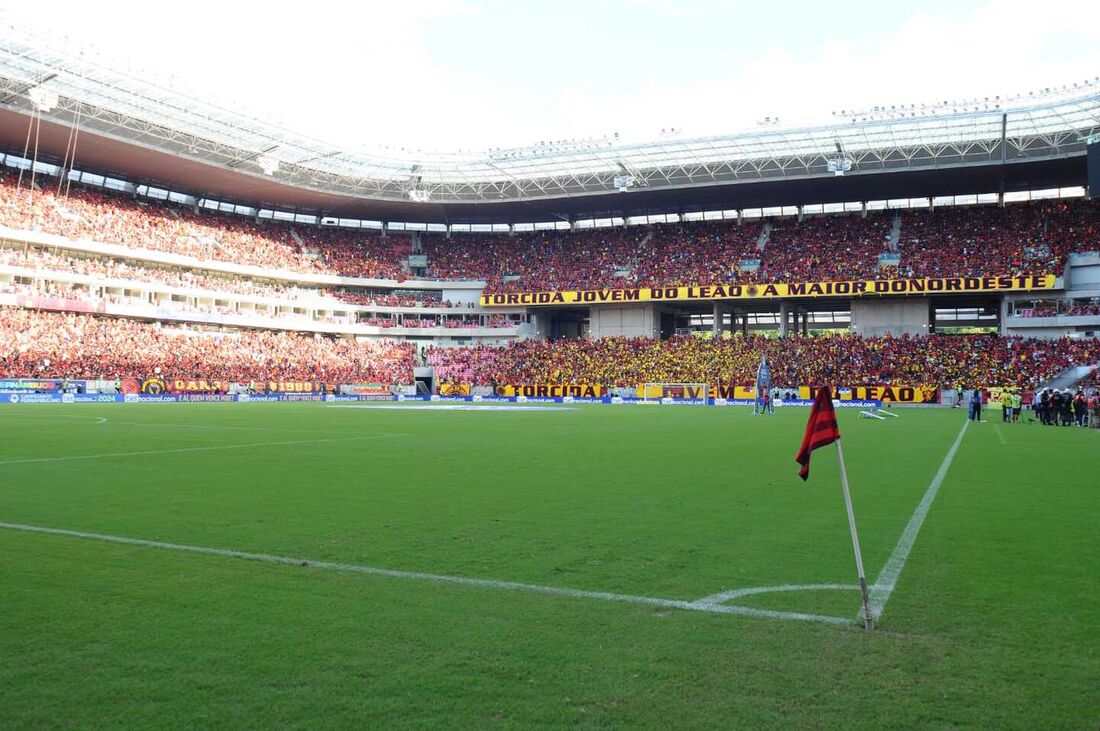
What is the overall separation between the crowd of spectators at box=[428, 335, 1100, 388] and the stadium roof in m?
12.2

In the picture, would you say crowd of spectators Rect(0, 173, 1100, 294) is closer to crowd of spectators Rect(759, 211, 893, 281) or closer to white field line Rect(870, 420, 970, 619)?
crowd of spectators Rect(759, 211, 893, 281)

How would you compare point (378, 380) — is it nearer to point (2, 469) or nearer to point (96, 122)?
point (96, 122)

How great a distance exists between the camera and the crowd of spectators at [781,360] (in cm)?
5538

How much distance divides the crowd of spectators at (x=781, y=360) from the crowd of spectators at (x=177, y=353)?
22.3ft

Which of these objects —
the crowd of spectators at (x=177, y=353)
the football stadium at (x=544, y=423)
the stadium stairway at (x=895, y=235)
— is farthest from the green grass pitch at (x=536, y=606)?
the stadium stairway at (x=895, y=235)

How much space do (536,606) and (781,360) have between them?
59548mm

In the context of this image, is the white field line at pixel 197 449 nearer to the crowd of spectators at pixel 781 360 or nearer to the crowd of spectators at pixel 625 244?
the crowd of spectators at pixel 781 360

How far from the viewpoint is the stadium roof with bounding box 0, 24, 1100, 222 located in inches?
2028

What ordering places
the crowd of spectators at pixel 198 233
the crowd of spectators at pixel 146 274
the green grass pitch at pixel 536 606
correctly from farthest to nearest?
1. the crowd of spectators at pixel 198 233
2. the crowd of spectators at pixel 146 274
3. the green grass pitch at pixel 536 606

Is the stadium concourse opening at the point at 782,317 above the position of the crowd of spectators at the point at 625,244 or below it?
below

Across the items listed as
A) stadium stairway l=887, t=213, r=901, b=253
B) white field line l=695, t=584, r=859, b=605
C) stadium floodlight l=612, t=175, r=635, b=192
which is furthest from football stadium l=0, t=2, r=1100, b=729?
stadium floodlight l=612, t=175, r=635, b=192

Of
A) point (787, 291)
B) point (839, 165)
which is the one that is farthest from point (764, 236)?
point (839, 165)

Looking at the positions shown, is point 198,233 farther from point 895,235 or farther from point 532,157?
point 895,235

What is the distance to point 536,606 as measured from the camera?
611 centimetres
